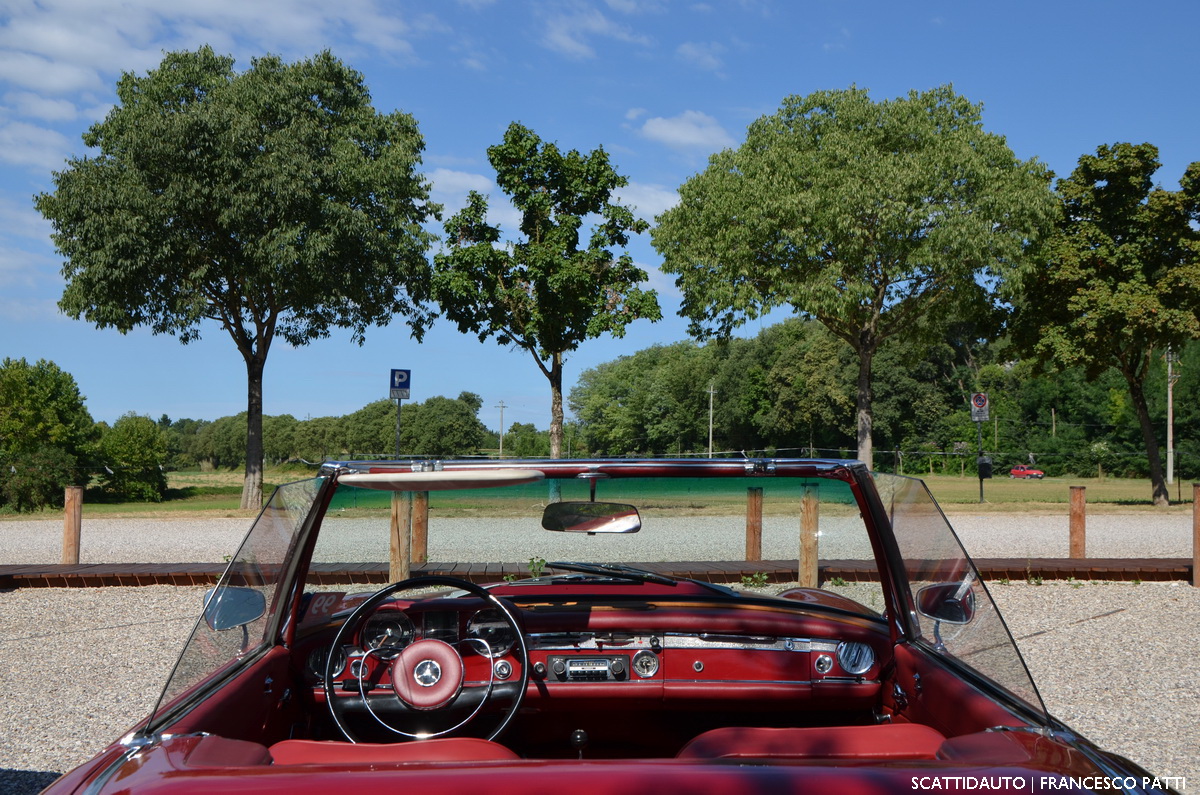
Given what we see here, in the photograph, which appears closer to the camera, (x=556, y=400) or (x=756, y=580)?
(x=756, y=580)

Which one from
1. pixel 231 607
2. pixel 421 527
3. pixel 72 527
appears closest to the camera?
pixel 231 607

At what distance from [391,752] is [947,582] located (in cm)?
139

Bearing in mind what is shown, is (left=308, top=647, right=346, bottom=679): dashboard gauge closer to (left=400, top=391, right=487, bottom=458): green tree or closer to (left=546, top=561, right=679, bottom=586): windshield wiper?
(left=546, top=561, right=679, bottom=586): windshield wiper

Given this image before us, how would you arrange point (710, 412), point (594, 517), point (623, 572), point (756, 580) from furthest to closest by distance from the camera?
1. point (710, 412)
2. point (756, 580)
3. point (623, 572)
4. point (594, 517)

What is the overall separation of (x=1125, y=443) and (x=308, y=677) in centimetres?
6276

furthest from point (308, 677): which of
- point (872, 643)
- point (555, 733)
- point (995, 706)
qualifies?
point (995, 706)

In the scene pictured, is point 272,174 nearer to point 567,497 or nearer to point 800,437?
point 567,497

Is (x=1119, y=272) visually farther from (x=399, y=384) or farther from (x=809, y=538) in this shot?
(x=809, y=538)

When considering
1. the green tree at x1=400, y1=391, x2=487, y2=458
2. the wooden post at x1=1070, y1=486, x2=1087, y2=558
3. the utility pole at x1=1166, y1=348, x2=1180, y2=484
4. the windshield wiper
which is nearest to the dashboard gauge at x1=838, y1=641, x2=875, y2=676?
the windshield wiper

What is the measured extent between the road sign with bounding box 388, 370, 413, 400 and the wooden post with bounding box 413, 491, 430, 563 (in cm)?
1503

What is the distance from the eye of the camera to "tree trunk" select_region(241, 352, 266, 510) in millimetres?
23625

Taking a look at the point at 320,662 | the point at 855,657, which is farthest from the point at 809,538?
the point at 320,662

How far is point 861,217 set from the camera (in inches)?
955

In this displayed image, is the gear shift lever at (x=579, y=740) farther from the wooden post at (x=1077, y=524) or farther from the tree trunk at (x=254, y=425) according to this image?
the tree trunk at (x=254, y=425)
